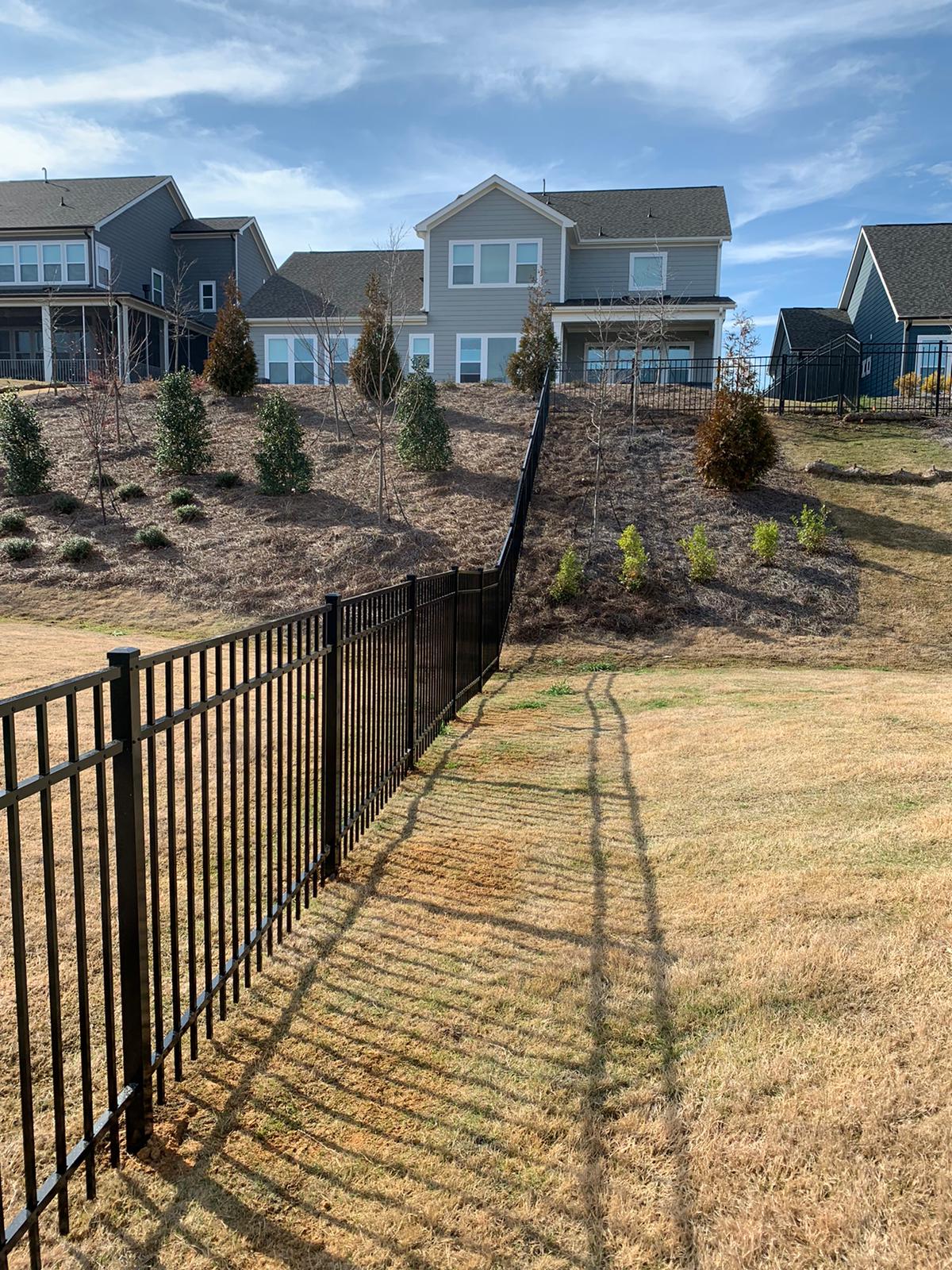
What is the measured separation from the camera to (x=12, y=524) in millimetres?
17719

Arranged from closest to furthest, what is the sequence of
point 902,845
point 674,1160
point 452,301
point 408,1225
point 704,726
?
point 408,1225 → point 674,1160 → point 902,845 → point 704,726 → point 452,301

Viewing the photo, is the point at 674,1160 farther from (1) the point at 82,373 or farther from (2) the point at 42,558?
(1) the point at 82,373

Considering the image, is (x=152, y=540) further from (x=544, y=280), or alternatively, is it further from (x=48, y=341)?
(x=48, y=341)

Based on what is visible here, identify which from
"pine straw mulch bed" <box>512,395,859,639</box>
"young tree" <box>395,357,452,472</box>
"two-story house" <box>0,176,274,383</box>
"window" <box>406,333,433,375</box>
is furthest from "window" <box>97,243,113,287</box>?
"pine straw mulch bed" <box>512,395,859,639</box>

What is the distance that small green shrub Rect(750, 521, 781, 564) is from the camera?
14.5 metres

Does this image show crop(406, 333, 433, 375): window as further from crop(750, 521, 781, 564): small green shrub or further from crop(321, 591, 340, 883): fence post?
crop(321, 591, 340, 883): fence post

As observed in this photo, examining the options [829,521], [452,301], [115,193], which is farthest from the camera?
[115,193]

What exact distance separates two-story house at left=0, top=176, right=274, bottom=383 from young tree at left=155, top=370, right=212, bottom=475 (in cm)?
1079

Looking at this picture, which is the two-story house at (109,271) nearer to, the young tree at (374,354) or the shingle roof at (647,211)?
the young tree at (374,354)

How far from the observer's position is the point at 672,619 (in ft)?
44.3

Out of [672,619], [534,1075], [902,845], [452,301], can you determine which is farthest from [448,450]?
[534,1075]

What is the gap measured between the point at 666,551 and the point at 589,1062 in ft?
43.2

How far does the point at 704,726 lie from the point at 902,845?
319cm

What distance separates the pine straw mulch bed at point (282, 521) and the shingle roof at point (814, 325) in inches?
624
